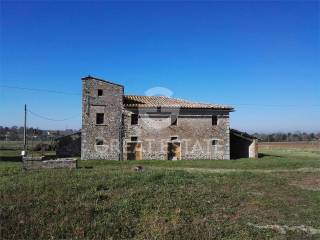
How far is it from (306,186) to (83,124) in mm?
20473

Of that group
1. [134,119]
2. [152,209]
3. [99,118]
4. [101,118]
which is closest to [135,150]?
[134,119]

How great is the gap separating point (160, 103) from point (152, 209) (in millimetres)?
23752

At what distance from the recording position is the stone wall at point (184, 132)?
32219mm

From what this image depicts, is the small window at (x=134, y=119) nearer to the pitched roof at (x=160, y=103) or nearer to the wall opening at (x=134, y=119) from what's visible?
the wall opening at (x=134, y=119)

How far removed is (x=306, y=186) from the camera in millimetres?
16172

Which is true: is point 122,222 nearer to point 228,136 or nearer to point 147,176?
point 147,176

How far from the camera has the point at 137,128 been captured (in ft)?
105

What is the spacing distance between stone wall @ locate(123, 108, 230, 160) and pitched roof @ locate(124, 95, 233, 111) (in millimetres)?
393

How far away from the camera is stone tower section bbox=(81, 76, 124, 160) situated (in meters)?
31.8

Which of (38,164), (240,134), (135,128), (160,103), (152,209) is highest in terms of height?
(160,103)

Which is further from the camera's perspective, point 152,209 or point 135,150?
point 135,150

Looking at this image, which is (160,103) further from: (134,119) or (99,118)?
(99,118)

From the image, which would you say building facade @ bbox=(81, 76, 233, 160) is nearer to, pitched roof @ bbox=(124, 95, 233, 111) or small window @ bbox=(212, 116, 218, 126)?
pitched roof @ bbox=(124, 95, 233, 111)

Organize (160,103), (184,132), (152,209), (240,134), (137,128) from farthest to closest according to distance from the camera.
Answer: (240,134) < (160,103) < (184,132) < (137,128) < (152,209)
